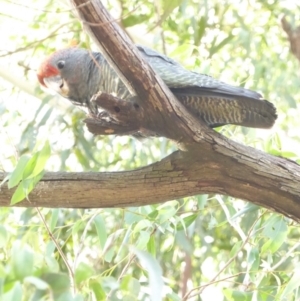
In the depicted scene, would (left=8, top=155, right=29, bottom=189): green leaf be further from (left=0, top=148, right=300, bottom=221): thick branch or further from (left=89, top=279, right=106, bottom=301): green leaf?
(left=89, top=279, right=106, bottom=301): green leaf

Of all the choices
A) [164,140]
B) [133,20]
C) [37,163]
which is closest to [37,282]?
[37,163]

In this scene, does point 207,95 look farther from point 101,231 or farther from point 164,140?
point 164,140

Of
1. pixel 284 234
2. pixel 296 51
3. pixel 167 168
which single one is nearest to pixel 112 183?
pixel 167 168

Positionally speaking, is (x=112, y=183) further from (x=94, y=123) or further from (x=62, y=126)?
(x=62, y=126)

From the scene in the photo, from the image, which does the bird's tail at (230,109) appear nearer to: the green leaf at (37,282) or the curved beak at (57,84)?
the curved beak at (57,84)

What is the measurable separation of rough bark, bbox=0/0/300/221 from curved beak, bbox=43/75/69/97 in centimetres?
34

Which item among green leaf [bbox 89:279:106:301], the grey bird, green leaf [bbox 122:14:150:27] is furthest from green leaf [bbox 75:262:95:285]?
green leaf [bbox 122:14:150:27]

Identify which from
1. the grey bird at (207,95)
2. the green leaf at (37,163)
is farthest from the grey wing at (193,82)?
the green leaf at (37,163)

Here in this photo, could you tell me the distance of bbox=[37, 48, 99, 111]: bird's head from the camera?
4.09 feet

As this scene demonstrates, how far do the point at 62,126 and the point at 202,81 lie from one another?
0.98m

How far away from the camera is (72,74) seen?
4.22 ft

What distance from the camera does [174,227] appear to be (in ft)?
3.91

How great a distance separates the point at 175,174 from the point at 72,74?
42 cm

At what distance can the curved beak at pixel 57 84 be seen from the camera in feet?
4.33
